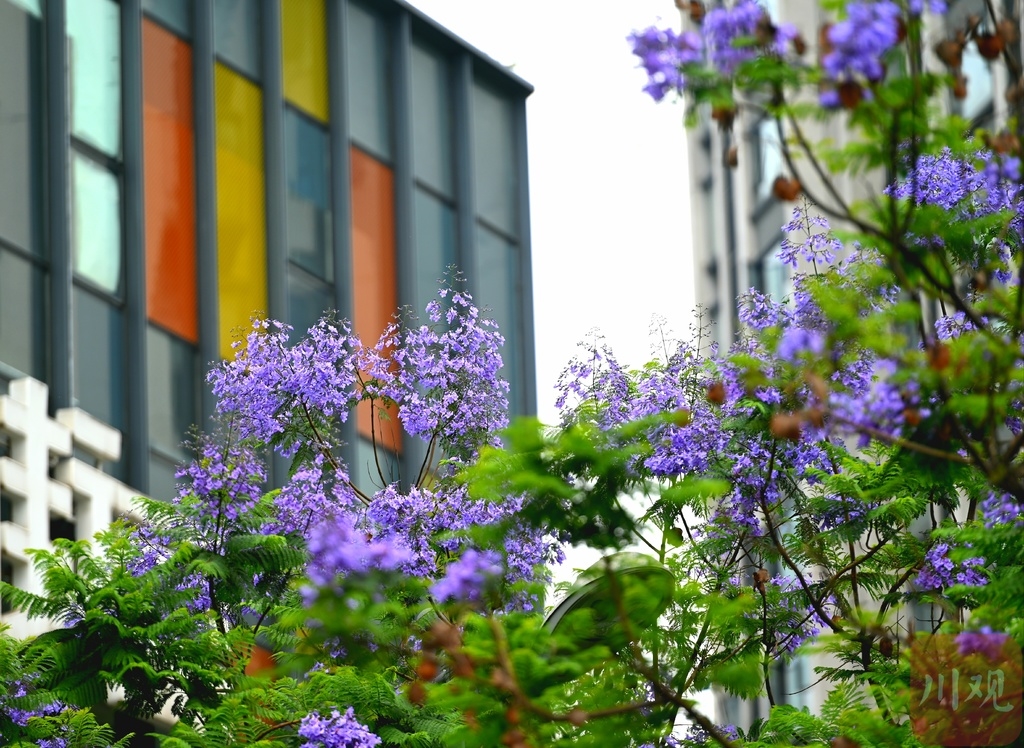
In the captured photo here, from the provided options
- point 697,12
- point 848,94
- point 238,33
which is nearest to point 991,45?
point 848,94

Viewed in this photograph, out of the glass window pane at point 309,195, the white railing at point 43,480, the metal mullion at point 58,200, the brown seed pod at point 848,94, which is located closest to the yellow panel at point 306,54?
the glass window pane at point 309,195

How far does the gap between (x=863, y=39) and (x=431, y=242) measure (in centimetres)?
2110

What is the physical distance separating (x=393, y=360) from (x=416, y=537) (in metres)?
2.19

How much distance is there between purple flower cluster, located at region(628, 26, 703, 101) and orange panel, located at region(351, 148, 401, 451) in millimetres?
18426

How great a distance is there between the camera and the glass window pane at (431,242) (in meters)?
25.6

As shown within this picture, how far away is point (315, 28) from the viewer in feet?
80.3

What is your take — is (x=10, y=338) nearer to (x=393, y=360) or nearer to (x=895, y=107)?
(x=393, y=360)

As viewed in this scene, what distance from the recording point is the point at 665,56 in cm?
564

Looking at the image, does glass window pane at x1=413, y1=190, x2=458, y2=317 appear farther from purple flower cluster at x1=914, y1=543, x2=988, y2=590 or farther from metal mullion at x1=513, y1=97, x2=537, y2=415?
purple flower cluster at x1=914, y1=543, x2=988, y2=590

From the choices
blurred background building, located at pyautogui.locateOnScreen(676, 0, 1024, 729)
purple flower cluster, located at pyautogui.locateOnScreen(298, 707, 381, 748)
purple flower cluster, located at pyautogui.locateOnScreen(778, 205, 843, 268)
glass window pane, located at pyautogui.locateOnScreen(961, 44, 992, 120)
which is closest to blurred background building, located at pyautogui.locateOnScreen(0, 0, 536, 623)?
blurred background building, located at pyautogui.locateOnScreen(676, 0, 1024, 729)

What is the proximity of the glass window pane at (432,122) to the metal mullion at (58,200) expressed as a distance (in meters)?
7.46

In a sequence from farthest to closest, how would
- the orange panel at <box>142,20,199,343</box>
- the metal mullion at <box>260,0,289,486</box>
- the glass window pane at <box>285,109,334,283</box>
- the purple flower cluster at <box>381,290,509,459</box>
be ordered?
the glass window pane at <box>285,109,334,283</box> < the metal mullion at <box>260,0,289,486</box> < the orange panel at <box>142,20,199,343</box> < the purple flower cluster at <box>381,290,509,459</box>

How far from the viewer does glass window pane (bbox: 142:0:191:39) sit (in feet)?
70.8

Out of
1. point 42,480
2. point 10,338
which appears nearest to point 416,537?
point 42,480
